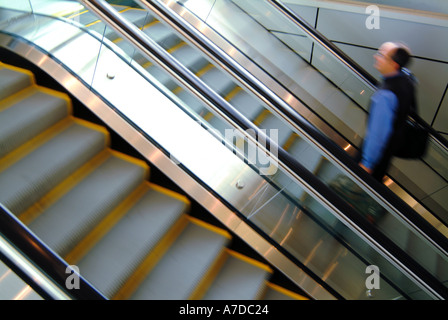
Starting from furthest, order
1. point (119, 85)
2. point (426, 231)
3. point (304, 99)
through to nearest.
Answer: point (304, 99), point (119, 85), point (426, 231)

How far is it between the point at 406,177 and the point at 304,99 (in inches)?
56.3

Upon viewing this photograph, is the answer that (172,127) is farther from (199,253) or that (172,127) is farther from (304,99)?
(304,99)

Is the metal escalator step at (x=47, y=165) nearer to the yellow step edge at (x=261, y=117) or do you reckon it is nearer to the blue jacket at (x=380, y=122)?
the yellow step edge at (x=261, y=117)

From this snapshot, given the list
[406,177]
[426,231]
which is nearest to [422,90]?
[406,177]

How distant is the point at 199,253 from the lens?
2902 millimetres

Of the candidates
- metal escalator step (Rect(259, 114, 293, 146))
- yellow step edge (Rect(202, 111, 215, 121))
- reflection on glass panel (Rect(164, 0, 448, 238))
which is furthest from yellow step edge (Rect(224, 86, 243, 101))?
reflection on glass panel (Rect(164, 0, 448, 238))

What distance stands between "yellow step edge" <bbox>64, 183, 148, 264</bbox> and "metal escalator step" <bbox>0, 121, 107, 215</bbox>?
41 cm

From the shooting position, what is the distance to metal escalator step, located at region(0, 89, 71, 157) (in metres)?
2.57

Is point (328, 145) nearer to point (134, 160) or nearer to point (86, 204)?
point (134, 160)

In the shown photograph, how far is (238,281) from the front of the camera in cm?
298

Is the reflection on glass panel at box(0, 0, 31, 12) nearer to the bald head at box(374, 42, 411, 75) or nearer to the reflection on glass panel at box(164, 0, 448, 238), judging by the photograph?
the reflection on glass panel at box(164, 0, 448, 238)

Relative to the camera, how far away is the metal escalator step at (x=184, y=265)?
2.57m

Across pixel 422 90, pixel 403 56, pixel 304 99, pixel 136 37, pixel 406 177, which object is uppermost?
pixel 422 90

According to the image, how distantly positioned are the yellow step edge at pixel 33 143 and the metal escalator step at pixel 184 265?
121cm
